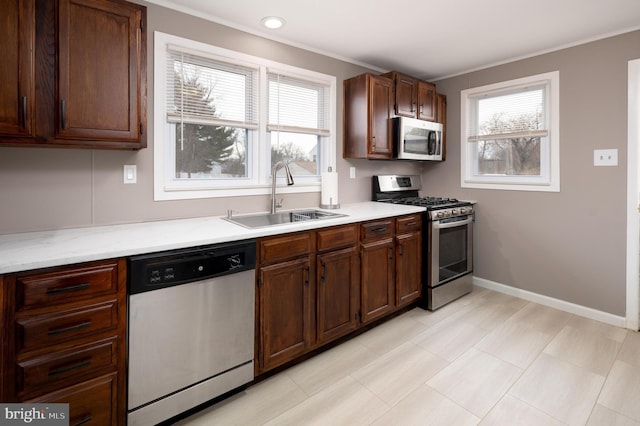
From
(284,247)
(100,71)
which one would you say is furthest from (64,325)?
(100,71)

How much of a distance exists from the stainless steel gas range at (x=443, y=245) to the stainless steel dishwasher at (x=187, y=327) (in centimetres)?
181

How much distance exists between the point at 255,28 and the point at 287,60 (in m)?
0.37

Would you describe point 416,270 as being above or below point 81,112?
below

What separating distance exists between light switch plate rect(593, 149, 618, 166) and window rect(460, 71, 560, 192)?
0.28m

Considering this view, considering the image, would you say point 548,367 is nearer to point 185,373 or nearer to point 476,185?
point 476,185

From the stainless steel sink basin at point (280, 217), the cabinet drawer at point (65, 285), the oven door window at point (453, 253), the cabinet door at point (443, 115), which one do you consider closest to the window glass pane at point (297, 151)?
the stainless steel sink basin at point (280, 217)

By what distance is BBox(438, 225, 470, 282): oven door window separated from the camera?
10.4ft

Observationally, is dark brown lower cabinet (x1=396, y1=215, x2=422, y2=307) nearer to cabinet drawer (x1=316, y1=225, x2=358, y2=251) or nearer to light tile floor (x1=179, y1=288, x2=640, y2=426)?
light tile floor (x1=179, y1=288, x2=640, y2=426)

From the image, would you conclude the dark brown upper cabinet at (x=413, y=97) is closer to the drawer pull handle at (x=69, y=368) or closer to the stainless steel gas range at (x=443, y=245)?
the stainless steel gas range at (x=443, y=245)

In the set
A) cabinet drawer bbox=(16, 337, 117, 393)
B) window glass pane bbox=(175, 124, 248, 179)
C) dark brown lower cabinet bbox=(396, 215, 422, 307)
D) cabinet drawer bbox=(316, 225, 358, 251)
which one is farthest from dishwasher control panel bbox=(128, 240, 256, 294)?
dark brown lower cabinet bbox=(396, 215, 422, 307)

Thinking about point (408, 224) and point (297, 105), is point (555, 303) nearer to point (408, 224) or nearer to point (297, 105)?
point (408, 224)

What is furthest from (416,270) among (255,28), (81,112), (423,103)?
(81,112)

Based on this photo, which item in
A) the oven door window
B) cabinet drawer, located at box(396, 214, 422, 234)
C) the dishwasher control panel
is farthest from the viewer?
the oven door window

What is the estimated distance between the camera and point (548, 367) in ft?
7.25
